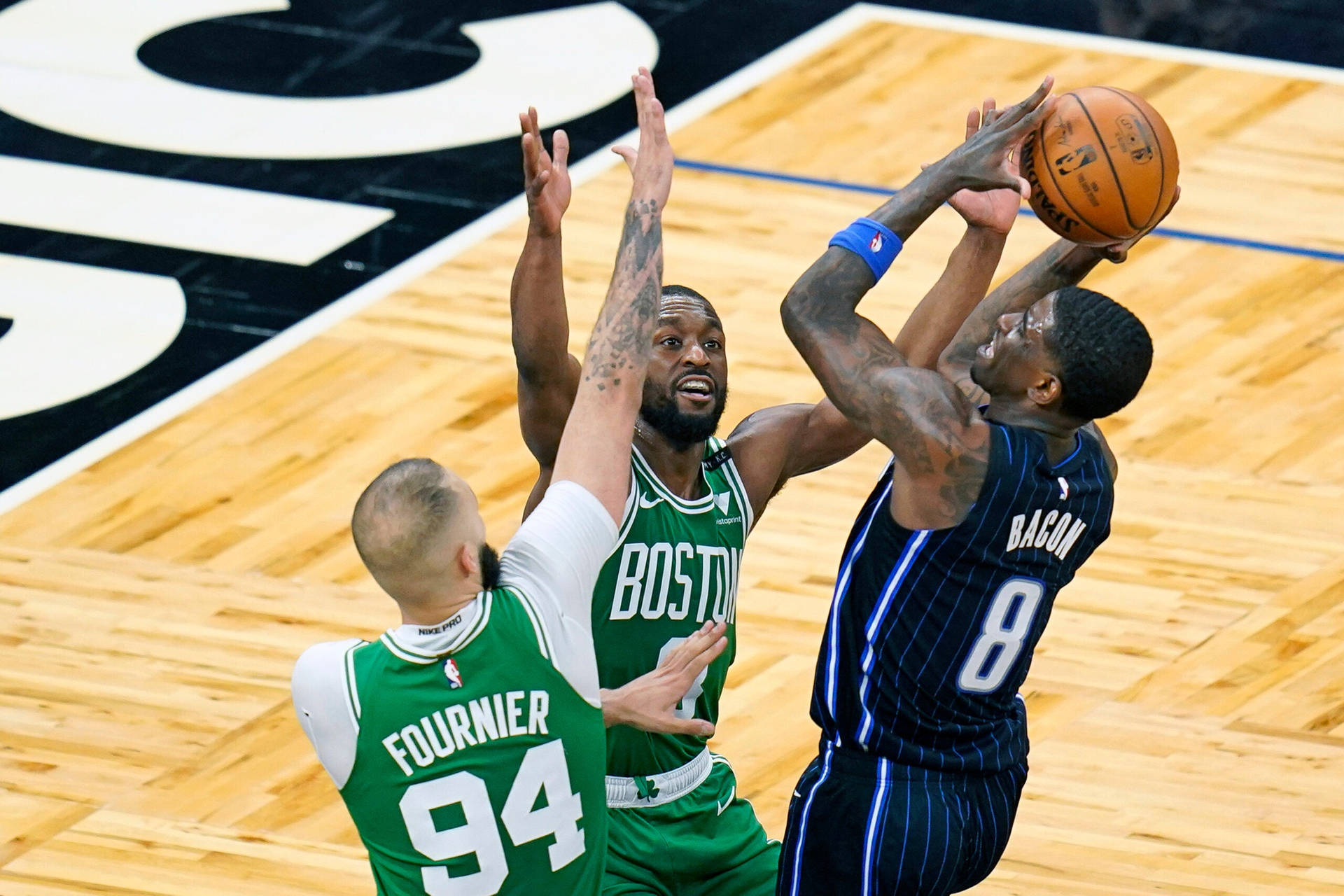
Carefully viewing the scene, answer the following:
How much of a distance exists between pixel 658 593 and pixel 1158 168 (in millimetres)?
1534

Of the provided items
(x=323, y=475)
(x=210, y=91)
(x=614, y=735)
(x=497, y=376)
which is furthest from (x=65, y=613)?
(x=210, y=91)

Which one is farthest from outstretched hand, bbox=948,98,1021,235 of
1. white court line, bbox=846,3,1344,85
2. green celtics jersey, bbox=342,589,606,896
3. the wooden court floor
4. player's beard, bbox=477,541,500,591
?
white court line, bbox=846,3,1344,85

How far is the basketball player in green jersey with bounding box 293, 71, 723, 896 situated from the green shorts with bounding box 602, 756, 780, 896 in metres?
0.95

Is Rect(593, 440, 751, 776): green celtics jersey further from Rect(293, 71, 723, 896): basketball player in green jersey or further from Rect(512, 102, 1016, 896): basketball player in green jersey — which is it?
Rect(293, 71, 723, 896): basketball player in green jersey

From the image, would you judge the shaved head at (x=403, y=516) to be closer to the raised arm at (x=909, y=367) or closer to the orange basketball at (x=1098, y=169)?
the raised arm at (x=909, y=367)

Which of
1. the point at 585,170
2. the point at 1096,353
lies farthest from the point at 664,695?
the point at 585,170

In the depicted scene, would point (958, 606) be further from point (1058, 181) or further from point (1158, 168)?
point (1158, 168)

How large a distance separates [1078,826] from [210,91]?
7.25 meters

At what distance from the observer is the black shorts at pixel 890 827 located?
537 cm

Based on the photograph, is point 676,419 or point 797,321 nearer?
point 797,321

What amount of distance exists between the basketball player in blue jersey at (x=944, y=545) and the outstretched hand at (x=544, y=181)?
635mm

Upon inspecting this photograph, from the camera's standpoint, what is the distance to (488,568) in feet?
15.4

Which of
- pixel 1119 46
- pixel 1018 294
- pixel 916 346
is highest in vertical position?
pixel 1018 294

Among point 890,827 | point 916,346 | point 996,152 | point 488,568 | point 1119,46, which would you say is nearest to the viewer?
point 488,568
